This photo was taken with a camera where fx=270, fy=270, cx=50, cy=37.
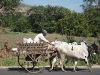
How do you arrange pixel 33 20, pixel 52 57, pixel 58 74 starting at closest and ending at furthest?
1. pixel 58 74
2. pixel 52 57
3. pixel 33 20

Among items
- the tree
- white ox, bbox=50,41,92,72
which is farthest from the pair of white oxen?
the tree

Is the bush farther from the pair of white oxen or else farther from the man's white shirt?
the man's white shirt

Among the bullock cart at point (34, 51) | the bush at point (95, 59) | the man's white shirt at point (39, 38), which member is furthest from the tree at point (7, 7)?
the bullock cart at point (34, 51)

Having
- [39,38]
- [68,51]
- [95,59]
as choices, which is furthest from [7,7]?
[68,51]

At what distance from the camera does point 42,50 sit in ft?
45.5

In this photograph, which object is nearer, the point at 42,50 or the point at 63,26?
the point at 42,50

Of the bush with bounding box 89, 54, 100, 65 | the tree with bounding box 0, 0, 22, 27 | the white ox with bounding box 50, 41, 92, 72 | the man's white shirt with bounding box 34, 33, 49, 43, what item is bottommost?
the bush with bounding box 89, 54, 100, 65

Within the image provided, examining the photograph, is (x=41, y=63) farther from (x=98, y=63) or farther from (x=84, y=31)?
(x=84, y=31)

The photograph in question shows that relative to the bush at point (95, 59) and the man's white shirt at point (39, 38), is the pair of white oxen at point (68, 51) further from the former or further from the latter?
the bush at point (95, 59)

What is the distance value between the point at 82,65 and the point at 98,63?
1075 mm

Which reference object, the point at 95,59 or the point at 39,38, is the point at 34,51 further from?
the point at 95,59

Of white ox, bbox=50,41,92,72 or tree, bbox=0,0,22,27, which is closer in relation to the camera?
white ox, bbox=50,41,92,72

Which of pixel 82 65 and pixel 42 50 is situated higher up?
pixel 42 50

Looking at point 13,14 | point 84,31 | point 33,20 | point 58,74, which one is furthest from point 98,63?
point 33,20
